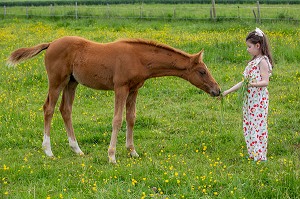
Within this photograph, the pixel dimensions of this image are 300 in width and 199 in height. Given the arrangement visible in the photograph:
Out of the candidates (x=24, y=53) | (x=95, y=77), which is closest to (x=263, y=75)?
(x=95, y=77)

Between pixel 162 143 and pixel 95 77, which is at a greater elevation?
pixel 95 77

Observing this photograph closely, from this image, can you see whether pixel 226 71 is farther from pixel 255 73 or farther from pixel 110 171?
pixel 110 171

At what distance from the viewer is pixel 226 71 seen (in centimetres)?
1291

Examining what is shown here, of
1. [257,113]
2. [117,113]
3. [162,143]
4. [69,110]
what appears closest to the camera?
[257,113]

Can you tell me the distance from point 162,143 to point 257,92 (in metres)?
1.87

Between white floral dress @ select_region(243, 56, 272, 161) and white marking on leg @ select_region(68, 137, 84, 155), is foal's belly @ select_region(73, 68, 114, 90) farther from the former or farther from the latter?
white floral dress @ select_region(243, 56, 272, 161)

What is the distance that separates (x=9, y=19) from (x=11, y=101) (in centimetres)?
2013

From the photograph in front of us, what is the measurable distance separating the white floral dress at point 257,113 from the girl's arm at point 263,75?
56 millimetres

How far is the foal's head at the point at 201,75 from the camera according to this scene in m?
7.25

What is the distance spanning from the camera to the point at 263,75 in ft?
22.5

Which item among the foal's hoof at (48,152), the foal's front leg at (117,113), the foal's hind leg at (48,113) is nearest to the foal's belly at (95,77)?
the foal's front leg at (117,113)

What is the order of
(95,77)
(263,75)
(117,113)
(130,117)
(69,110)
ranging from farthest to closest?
(69,110) < (130,117) < (95,77) < (117,113) < (263,75)

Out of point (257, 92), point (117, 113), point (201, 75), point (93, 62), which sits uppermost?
point (93, 62)

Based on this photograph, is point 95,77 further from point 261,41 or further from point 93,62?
point 261,41
